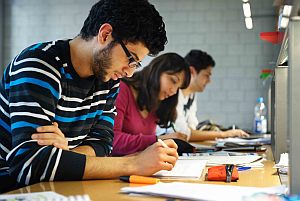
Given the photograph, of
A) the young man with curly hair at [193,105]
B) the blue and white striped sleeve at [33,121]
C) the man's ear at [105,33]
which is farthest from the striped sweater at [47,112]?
the young man with curly hair at [193,105]

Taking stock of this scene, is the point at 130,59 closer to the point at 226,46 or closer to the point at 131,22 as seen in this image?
the point at 131,22

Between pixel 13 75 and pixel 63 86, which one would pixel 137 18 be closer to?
pixel 63 86

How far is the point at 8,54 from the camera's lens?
720cm

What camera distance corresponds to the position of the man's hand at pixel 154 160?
1690 mm

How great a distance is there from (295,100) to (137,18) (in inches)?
30.2

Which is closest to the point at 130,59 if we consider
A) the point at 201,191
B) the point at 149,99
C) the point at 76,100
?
the point at 76,100

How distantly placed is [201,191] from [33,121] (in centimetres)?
60

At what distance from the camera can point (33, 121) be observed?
1.66 meters

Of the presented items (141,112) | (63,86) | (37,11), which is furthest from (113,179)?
(37,11)

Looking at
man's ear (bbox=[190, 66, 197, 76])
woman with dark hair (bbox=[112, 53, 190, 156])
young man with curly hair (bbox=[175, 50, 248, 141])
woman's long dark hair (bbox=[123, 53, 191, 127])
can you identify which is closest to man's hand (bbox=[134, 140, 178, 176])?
woman with dark hair (bbox=[112, 53, 190, 156])

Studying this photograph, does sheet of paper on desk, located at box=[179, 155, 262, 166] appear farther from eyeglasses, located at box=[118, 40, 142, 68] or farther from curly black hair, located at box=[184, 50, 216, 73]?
curly black hair, located at box=[184, 50, 216, 73]

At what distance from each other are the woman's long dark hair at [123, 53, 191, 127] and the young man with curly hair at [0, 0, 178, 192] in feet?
3.14

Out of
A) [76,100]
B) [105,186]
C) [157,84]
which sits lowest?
[105,186]

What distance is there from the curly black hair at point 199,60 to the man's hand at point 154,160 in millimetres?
3331
